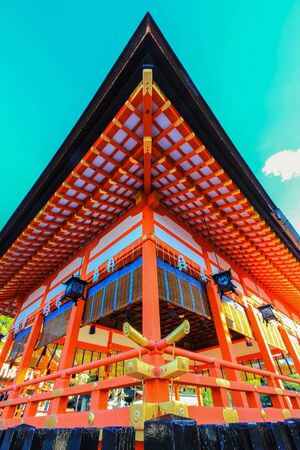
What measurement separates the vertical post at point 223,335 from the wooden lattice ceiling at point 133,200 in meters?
1.89

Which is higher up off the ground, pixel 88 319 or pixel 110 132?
pixel 110 132

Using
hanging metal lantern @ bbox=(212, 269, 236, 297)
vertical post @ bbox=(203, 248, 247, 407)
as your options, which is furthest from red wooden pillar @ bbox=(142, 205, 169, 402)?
vertical post @ bbox=(203, 248, 247, 407)

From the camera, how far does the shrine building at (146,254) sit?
11.1 feet

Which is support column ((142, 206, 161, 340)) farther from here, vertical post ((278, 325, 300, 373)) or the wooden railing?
vertical post ((278, 325, 300, 373))

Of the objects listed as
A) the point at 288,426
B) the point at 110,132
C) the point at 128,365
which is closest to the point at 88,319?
the point at 128,365

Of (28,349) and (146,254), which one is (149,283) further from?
(28,349)

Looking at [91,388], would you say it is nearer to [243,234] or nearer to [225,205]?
[225,205]

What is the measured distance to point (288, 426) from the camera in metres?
1.51

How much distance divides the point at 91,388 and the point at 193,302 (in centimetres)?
318

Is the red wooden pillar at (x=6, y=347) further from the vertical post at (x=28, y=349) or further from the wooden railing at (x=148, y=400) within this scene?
the wooden railing at (x=148, y=400)

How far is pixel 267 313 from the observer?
24.4 feet

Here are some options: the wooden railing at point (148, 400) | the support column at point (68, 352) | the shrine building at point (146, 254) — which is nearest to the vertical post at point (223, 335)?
the shrine building at point (146, 254)

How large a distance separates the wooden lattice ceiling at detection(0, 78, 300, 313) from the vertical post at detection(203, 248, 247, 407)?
1893mm

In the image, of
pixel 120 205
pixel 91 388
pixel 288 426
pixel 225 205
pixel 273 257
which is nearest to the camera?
pixel 288 426
